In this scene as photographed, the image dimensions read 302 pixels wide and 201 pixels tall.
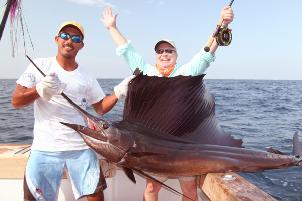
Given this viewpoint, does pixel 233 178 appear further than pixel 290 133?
No

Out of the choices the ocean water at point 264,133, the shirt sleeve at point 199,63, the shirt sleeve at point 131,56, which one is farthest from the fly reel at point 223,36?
the ocean water at point 264,133

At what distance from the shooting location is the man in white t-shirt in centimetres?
223

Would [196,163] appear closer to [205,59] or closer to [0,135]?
[205,59]

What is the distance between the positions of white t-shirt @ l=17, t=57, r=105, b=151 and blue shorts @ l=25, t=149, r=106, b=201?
2.2 inches

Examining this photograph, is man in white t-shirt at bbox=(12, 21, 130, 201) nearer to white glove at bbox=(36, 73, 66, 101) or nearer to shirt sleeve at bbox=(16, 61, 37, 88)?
shirt sleeve at bbox=(16, 61, 37, 88)

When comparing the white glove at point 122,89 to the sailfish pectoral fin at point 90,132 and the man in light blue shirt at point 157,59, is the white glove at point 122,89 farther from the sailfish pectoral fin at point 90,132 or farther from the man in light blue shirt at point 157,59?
the sailfish pectoral fin at point 90,132

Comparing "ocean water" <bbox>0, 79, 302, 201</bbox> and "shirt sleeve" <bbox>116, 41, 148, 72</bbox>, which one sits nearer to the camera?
"shirt sleeve" <bbox>116, 41, 148, 72</bbox>

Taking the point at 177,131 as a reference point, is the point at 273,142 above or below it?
below

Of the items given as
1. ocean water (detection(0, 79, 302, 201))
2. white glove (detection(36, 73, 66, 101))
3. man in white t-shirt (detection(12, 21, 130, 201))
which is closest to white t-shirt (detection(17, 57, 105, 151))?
man in white t-shirt (detection(12, 21, 130, 201))

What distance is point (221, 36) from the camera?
89.6 inches

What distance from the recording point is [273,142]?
8789 millimetres

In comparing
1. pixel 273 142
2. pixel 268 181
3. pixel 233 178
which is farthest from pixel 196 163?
pixel 273 142

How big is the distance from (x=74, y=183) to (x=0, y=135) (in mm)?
8689

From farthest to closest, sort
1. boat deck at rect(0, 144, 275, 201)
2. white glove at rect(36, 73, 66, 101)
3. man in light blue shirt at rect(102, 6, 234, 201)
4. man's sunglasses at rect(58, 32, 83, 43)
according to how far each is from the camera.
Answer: boat deck at rect(0, 144, 275, 201), man in light blue shirt at rect(102, 6, 234, 201), man's sunglasses at rect(58, 32, 83, 43), white glove at rect(36, 73, 66, 101)
